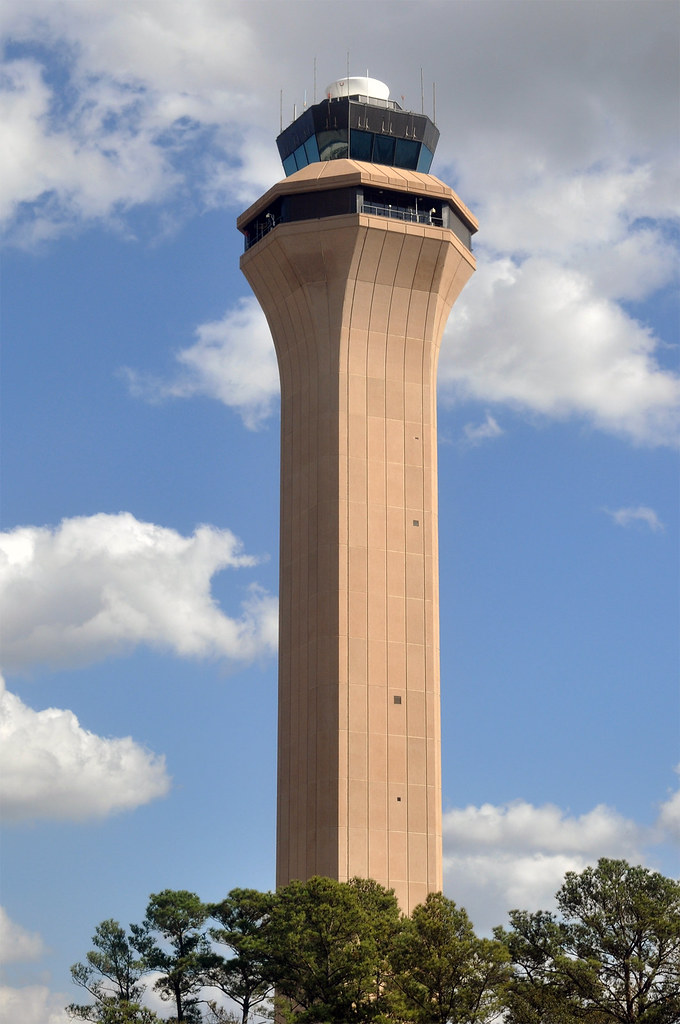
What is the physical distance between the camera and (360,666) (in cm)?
7094

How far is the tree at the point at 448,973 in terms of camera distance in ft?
167

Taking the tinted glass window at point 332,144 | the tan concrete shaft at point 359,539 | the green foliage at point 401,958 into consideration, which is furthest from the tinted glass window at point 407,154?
the green foliage at point 401,958

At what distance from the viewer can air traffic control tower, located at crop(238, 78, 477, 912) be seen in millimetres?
69375

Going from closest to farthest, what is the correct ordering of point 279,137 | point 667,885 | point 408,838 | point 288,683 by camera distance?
1. point 667,885
2. point 408,838
3. point 288,683
4. point 279,137

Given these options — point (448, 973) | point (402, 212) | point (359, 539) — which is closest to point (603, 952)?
point (448, 973)

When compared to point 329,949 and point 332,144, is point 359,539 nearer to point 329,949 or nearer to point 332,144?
point 332,144

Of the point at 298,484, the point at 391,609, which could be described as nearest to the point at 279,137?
the point at 298,484

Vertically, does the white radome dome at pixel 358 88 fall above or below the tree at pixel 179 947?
above

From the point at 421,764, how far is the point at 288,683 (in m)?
8.45

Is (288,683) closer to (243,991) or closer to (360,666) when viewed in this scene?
(360,666)

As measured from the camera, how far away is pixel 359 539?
240 feet

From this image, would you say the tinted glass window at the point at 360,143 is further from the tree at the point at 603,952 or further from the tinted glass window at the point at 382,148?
the tree at the point at 603,952

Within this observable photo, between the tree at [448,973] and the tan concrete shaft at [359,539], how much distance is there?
15.4m

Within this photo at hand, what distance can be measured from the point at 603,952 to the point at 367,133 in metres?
46.8
